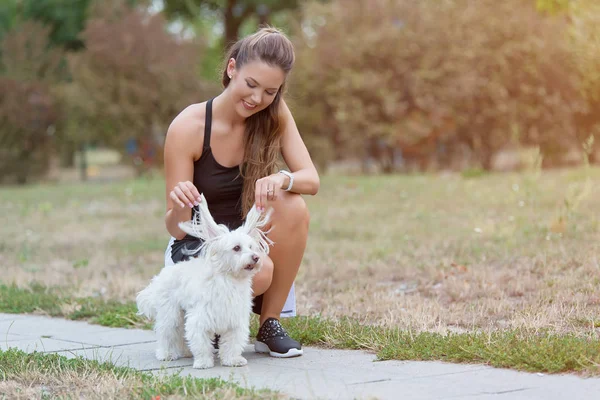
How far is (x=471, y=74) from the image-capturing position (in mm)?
21438

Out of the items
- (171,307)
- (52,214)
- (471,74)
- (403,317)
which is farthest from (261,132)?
(471,74)

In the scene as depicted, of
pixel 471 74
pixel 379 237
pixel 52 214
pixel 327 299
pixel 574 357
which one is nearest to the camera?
pixel 574 357

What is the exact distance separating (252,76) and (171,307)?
1.32 m

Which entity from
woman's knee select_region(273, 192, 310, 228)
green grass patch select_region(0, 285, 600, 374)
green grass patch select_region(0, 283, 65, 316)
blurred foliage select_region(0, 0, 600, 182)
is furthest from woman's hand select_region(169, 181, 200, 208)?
blurred foliage select_region(0, 0, 600, 182)

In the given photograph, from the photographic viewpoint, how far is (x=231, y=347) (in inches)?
184

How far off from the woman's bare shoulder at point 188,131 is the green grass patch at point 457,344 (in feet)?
4.14

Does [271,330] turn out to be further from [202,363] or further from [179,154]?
[179,154]

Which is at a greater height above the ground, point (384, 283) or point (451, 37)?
point (451, 37)

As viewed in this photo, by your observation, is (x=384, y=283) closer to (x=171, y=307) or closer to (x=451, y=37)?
(x=171, y=307)

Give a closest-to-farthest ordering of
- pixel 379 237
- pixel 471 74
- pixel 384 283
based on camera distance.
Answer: pixel 384 283
pixel 379 237
pixel 471 74

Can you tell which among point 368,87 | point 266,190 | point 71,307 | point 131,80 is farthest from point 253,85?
point 131,80

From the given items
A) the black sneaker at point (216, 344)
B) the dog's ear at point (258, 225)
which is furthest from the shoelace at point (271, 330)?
the dog's ear at point (258, 225)

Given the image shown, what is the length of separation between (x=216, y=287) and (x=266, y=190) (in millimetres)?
587

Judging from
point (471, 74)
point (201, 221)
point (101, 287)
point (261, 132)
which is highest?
point (471, 74)
